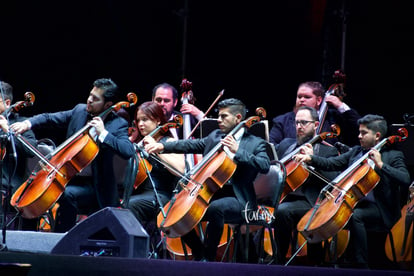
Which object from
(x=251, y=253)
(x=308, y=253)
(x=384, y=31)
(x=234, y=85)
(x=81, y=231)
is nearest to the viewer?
(x=81, y=231)

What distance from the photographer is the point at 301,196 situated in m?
3.85

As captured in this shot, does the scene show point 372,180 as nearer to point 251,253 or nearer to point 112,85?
point 251,253

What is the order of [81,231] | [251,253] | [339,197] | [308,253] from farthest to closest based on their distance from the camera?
[251,253], [308,253], [339,197], [81,231]

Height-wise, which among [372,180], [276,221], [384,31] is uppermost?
[384,31]

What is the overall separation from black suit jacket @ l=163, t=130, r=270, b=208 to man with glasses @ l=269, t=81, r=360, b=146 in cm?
70

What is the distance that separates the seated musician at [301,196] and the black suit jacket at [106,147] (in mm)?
935

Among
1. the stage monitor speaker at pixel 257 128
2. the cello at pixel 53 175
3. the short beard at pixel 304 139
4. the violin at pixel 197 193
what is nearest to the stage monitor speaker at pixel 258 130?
the stage monitor speaker at pixel 257 128

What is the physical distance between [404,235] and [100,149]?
6.17ft

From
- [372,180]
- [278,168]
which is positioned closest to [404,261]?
[372,180]

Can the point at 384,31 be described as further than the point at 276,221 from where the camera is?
Yes

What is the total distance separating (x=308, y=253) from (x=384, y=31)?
2185 millimetres

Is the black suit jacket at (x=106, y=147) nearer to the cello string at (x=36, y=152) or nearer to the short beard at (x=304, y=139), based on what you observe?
the cello string at (x=36, y=152)

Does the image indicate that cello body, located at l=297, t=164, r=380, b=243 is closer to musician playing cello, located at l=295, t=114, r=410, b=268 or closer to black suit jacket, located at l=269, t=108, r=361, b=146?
musician playing cello, located at l=295, t=114, r=410, b=268

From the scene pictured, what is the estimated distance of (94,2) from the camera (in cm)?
541
